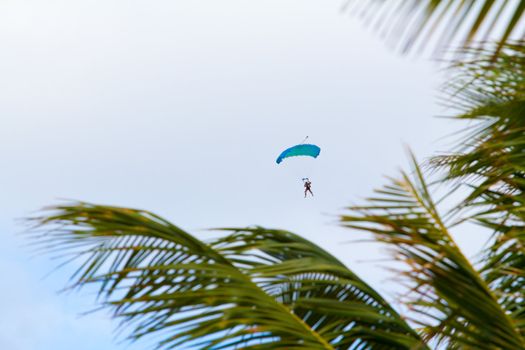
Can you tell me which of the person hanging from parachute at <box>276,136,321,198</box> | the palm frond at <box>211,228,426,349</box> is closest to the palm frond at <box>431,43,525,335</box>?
the palm frond at <box>211,228,426,349</box>

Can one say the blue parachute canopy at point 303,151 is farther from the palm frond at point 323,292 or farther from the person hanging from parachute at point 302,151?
the palm frond at point 323,292

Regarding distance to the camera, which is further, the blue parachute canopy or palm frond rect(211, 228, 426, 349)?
the blue parachute canopy

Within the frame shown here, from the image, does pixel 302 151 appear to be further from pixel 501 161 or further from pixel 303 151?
pixel 501 161

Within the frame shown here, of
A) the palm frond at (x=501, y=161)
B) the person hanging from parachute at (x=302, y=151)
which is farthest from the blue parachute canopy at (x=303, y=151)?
the palm frond at (x=501, y=161)

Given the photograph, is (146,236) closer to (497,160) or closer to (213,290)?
(213,290)

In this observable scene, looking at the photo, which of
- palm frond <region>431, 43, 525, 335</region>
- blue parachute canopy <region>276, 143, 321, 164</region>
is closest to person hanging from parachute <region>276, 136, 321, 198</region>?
blue parachute canopy <region>276, 143, 321, 164</region>

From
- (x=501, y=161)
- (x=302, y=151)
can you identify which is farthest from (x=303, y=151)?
(x=501, y=161)

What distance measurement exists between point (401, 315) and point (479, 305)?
2.05ft

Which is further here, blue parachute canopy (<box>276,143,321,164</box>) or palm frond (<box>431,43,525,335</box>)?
blue parachute canopy (<box>276,143,321,164</box>)

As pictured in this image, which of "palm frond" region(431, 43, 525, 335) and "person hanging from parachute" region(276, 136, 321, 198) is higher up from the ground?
"person hanging from parachute" region(276, 136, 321, 198)

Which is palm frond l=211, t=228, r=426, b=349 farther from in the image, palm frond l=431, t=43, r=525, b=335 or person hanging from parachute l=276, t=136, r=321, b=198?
person hanging from parachute l=276, t=136, r=321, b=198

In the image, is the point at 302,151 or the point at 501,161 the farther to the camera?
the point at 302,151

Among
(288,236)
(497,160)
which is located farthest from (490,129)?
(288,236)

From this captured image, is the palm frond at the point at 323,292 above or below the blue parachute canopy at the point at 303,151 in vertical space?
below
